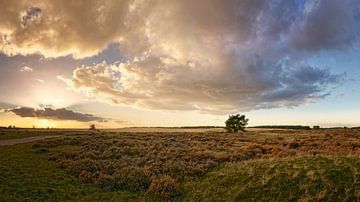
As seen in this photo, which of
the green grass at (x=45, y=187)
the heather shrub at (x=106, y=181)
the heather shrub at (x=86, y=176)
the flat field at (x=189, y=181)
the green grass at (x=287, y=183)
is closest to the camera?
the green grass at (x=287, y=183)

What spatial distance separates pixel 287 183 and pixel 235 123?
3458 inches

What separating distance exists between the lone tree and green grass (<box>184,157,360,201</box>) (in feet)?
272

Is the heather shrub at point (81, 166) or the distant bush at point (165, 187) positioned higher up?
the heather shrub at point (81, 166)

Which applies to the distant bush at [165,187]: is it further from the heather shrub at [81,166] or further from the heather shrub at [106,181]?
the heather shrub at [81,166]

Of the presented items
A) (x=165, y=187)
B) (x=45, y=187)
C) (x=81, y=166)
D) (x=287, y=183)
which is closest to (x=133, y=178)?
(x=165, y=187)

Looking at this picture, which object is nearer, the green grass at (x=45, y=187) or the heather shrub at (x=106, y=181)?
the green grass at (x=45, y=187)

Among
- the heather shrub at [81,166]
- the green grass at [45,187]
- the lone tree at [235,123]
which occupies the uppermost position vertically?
the lone tree at [235,123]

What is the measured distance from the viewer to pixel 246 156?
30672 mm

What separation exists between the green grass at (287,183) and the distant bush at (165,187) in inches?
30.8

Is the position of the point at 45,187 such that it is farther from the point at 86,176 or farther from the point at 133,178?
the point at 133,178

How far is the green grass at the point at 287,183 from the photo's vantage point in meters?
16.6

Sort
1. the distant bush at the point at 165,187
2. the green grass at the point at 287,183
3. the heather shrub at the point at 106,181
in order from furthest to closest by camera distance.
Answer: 1. the heather shrub at the point at 106,181
2. the distant bush at the point at 165,187
3. the green grass at the point at 287,183

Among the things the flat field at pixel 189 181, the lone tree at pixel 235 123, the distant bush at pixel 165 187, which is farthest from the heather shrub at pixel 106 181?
the lone tree at pixel 235 123

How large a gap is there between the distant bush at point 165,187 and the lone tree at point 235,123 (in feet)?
278
